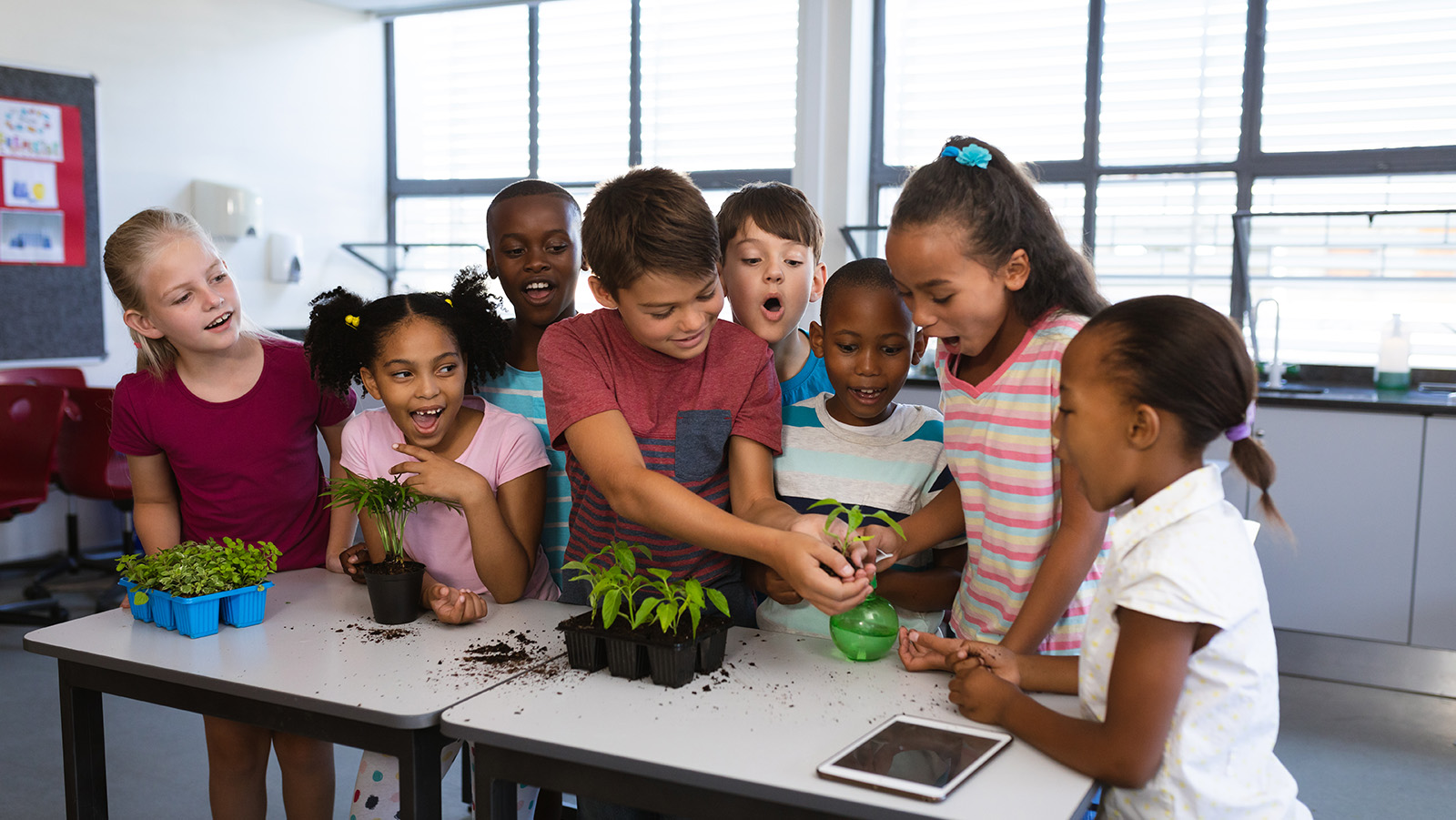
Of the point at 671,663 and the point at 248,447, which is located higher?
the point at 248,447

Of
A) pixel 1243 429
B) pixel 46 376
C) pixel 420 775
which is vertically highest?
pixel 1243 429

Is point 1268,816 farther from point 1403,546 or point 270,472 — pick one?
point 1403,546

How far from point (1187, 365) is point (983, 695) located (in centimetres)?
44

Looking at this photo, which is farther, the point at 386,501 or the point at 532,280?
the point at 532,280

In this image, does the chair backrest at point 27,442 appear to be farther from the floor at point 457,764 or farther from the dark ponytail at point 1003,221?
the dark ponytail at point 1003,221

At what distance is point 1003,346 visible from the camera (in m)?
1.45

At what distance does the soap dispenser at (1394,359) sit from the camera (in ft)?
12.7

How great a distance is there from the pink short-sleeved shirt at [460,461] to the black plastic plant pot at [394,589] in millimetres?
189

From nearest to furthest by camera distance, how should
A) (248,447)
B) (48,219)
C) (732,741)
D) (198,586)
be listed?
(732,741) < (198,586) < (248,447) < (48,219)

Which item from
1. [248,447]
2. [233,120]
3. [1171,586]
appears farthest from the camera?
[233,120]

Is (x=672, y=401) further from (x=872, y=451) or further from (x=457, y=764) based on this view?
(x=457, y=764)

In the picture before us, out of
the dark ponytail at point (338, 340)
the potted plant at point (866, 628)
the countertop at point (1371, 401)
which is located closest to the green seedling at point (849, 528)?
the potted plant at point (866, 628)

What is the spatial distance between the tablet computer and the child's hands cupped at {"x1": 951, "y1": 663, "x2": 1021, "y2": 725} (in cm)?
3

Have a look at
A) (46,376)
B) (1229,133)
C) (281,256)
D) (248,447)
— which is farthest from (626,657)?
(281,256)
